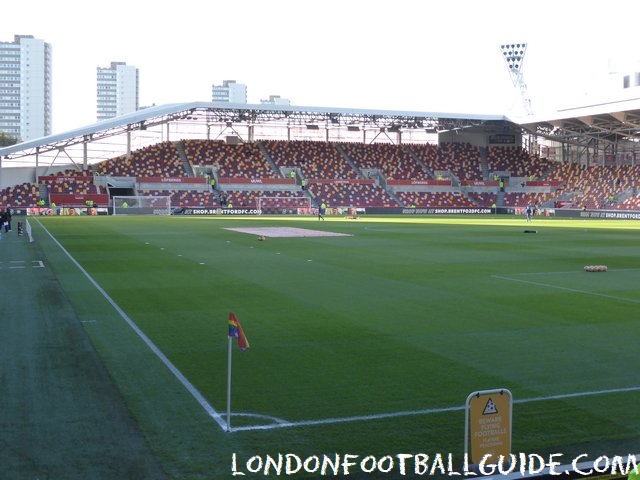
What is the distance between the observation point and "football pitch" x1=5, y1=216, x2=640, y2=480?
826cm

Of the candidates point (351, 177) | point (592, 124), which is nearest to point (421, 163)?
point (351, 177)

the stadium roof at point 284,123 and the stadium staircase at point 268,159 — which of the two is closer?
the stadium roof at point 284,123

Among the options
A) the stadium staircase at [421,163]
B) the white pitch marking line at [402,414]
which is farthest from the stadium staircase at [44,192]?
the white pitch marking line at [402,414]

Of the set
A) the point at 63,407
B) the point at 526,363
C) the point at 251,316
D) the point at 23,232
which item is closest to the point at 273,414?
the point at 63,407

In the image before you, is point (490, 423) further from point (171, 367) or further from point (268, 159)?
point (268, 159)

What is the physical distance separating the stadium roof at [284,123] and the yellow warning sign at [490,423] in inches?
2669

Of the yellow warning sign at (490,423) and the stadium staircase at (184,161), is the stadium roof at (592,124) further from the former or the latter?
the yellow warning sign at (490,423)

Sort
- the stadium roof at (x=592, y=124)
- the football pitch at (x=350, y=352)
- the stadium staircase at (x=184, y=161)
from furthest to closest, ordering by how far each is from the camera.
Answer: the stadium staircase at (x=184, y=161) < the stadium roof at (x=592, y=124) < the football pitch at (x=350, y=352)

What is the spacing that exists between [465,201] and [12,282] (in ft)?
254

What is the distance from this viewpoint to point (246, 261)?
1086 inches

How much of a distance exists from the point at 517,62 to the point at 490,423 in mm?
91274

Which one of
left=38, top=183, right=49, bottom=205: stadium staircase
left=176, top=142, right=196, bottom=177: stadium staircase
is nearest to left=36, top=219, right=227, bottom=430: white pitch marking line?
left=38, top=183, right=49, bottom=205: stadium staircase

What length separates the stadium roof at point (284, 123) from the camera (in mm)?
73312

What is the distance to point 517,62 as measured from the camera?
9169 cm
